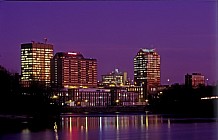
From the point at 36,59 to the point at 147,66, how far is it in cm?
1657

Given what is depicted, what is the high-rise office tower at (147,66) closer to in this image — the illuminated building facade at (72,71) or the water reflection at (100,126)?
the illuminated building facade at (72,71)

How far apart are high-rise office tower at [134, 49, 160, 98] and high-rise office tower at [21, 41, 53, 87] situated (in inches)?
484

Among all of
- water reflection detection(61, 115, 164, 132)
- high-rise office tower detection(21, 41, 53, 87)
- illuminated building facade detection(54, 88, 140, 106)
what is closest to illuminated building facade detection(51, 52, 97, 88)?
high-rise office tower detection(21, 41, 53, 87)

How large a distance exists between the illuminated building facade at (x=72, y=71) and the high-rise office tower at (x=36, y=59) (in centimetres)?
81

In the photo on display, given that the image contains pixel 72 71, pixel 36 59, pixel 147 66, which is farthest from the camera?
pixel 147 66

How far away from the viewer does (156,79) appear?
71000 millimetres

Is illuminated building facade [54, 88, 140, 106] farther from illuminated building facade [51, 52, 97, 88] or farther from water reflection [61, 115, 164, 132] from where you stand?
water reflection [61, 115, 164, 132]

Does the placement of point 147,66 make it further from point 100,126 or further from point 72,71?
point 100,126

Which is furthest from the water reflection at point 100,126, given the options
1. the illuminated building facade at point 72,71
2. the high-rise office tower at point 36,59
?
the illuminated building facade at point 72,71

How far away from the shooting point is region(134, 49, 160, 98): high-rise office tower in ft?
230

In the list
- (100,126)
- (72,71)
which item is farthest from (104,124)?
(72,71)

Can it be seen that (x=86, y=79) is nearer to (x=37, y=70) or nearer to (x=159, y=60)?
(x=37, y=70)

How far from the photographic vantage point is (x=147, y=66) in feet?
235

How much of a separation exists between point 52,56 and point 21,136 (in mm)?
50096
